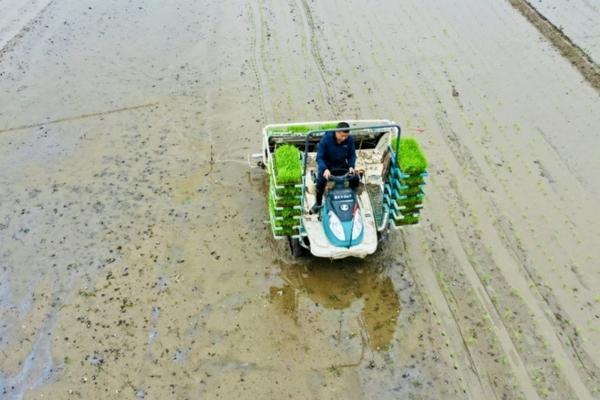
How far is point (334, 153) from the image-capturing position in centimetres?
754

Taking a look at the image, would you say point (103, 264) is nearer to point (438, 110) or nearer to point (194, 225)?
point (194, 225)

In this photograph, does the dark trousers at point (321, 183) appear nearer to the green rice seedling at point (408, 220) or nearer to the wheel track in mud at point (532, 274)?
the green rice seedling at point (408, 220)

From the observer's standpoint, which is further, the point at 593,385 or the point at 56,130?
the point at 56,130

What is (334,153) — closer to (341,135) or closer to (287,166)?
(341,135)

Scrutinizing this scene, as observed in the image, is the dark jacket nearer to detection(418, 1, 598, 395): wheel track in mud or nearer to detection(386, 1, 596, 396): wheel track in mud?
detection(418, 1, 598, 395): wheel track in mud

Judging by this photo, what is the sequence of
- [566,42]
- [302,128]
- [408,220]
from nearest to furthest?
[408,220] → [302,128] → [566,42]

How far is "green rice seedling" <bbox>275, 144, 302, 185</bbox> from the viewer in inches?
276

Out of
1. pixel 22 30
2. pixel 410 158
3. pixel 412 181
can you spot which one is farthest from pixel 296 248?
pixel 22 30

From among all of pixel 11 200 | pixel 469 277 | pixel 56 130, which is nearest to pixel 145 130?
pixel 56 130

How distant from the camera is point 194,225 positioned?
28.2ft

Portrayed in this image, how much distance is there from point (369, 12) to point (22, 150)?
8.67 m

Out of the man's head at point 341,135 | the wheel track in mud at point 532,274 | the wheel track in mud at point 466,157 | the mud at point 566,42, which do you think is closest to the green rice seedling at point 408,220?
the man's head at point 341,135

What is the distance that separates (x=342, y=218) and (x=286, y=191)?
82cm

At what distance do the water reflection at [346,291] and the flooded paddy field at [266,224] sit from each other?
3 cm
